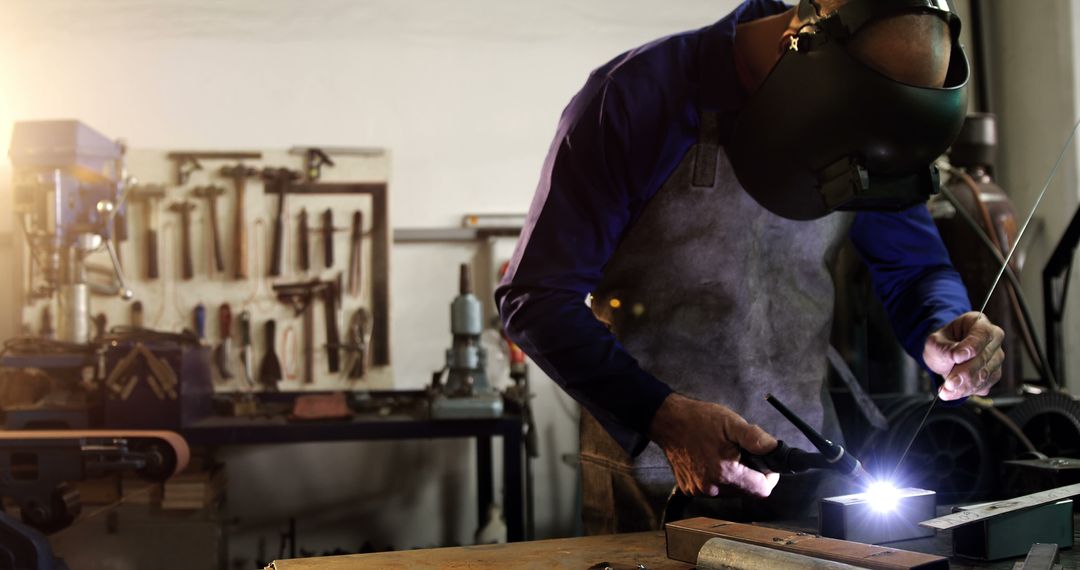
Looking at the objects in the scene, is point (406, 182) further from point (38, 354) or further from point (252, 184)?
point (38, 354)

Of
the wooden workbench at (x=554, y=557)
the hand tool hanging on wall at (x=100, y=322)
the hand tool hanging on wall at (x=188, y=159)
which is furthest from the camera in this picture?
the hand tool hanging on wall at (x=188, y=159)

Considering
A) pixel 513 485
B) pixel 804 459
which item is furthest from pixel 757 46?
pixel 513 485

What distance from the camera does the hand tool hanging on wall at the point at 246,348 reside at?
3.53 metres

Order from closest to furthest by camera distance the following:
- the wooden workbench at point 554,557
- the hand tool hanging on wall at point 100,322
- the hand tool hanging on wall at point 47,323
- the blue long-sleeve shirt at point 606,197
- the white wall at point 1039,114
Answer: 1. the wooden workbench at point 554,557
2. the blue long-sleeve shirt at point 606,197
3. the white wall at point 1039,114
4. the hand tool hanging on wall at point 47,323
5. the hand tool hanging on wall at point 100,322

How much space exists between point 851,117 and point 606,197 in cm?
37

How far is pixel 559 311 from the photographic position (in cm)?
125

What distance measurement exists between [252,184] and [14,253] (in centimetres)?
95

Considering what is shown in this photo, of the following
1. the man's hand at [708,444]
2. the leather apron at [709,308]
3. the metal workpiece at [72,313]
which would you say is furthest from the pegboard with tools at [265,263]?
the man's hand at [708,444]

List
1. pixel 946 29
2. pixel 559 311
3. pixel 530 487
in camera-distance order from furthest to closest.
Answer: pixel 530 487 → pixel 559 311 → pixel 946 29

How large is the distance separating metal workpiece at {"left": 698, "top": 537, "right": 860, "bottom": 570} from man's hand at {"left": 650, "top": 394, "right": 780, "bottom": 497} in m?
0.18

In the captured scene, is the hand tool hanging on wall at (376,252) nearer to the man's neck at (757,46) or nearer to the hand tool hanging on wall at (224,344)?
the hand tool hanging on wall at (224,344)

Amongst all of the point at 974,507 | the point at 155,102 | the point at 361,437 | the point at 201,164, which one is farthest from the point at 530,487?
the point at 974,507

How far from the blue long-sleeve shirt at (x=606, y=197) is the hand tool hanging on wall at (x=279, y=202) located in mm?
2430

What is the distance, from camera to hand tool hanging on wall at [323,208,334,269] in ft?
11.8
